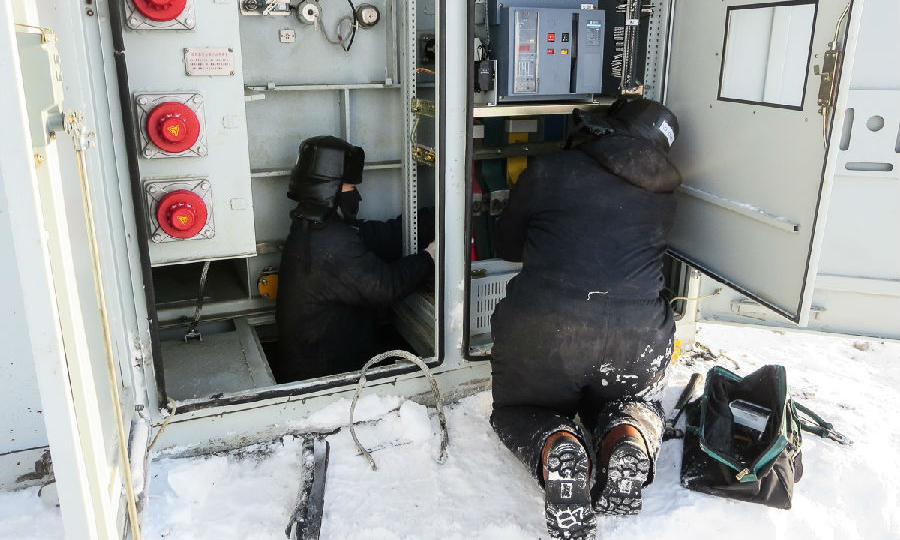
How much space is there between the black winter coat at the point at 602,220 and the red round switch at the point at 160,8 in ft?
5.10

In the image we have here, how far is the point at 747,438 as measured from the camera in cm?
303

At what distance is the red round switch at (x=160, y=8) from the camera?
8.15 ft

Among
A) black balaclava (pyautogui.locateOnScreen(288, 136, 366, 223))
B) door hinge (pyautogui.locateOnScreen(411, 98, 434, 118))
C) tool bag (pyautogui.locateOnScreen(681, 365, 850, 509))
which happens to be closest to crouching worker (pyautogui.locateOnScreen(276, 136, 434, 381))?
black balaclava (pyautogui.locateOnScreen(288, 136, 366, 223))

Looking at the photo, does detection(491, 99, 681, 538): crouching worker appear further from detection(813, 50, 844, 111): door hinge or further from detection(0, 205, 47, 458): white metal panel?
detection(0, 205, 47, 458): white metal panel

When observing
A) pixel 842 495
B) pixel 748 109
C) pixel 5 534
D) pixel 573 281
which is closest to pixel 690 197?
pixel 748 109

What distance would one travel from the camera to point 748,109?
288 centimetres

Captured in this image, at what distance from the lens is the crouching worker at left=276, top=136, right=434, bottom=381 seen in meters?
3.48

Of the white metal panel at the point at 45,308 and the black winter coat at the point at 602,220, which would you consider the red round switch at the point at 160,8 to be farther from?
the black winter coat at the point at 602,220

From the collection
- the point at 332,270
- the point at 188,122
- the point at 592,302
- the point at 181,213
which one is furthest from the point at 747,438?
the point at 188,122

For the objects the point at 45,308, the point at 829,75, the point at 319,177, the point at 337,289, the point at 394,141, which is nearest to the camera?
the point at 45,308

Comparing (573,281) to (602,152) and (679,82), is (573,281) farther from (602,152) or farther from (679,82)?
(679,82)

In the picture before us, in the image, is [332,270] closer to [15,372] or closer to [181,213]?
[181,213]

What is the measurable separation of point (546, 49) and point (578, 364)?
1490mm

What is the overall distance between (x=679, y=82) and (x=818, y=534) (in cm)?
206
